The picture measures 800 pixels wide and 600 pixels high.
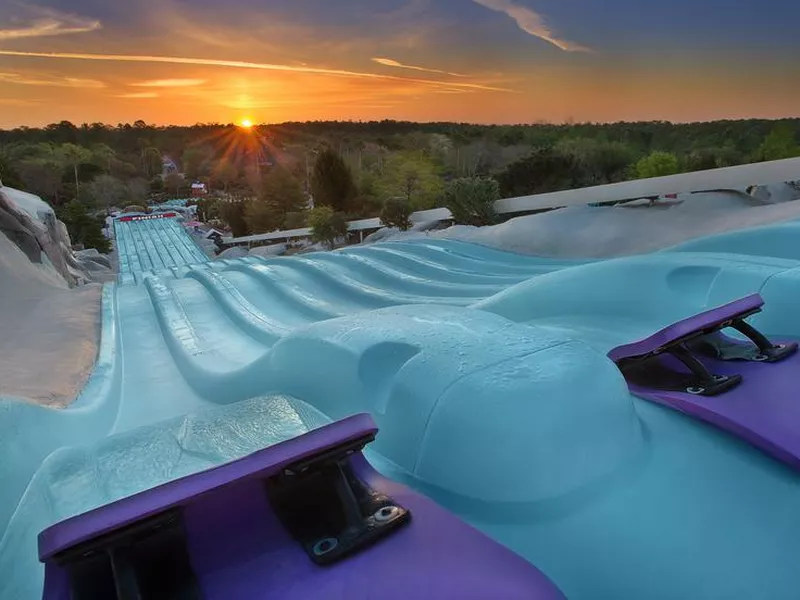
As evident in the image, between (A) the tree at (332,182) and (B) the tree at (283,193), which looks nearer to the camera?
(A) the tree at (332,182)

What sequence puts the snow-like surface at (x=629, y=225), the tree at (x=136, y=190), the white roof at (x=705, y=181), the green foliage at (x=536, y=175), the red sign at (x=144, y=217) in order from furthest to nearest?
the tree at (x=136, y=190)
the red sign at (x=144, y=217)
the green foliage at (x=536, y=175)
the white roof at (x=705, y=181)
the snow-like surface at (x=629, y=225)

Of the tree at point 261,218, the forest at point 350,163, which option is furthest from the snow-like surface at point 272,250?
the tree at point 261,218

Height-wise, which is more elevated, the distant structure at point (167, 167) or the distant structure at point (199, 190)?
the distant structure at point (167, 167)

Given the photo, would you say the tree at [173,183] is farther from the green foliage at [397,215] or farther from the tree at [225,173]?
the green foliage at [397,215]

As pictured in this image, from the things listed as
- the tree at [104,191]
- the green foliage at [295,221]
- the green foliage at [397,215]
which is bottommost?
the green foliage at [295,221]

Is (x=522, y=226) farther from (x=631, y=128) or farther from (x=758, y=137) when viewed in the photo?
(x=631, y=128)

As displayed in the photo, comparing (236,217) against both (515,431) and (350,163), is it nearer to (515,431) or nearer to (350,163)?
(350,163)

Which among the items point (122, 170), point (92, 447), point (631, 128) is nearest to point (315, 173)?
point (631, 128)

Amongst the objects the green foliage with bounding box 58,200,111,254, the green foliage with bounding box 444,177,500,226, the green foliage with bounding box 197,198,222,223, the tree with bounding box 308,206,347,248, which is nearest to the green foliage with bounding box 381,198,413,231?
the tree with bounding box 308,206,347,248

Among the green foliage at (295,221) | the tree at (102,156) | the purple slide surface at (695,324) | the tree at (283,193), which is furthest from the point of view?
the tree at (102,156)
